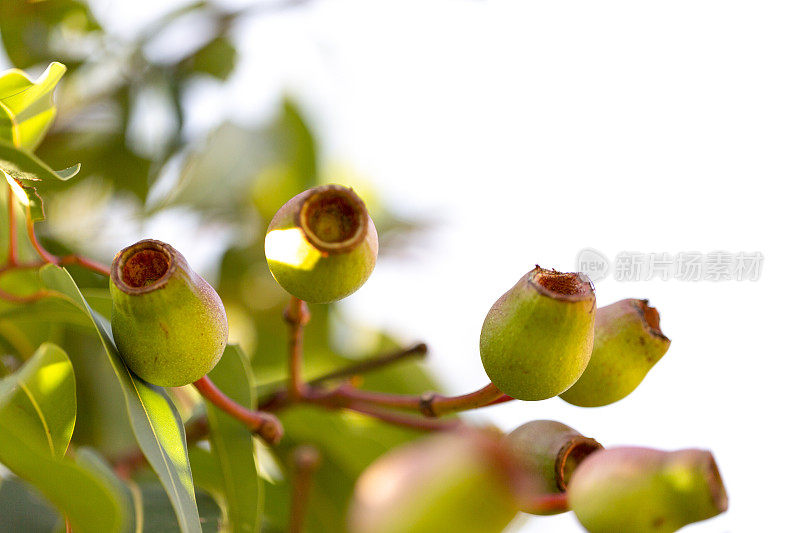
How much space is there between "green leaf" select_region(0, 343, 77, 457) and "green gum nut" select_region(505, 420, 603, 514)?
51 centimetres

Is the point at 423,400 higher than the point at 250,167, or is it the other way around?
the point at 423,400

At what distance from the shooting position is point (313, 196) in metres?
0.78

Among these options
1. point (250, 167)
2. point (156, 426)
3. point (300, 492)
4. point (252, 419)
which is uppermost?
point (156, 426)

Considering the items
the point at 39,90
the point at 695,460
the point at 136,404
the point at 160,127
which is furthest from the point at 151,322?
the point at 160,127

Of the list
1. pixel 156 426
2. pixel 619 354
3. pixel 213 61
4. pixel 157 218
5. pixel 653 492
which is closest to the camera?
pixel 653 492

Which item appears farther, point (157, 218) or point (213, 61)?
point (213, 61)

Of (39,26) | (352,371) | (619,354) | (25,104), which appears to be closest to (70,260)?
(25,104)

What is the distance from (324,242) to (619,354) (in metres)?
0.39

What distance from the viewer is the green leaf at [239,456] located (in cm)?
99

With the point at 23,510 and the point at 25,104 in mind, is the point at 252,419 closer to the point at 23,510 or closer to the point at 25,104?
the point at 23,510

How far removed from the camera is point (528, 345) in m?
0.74

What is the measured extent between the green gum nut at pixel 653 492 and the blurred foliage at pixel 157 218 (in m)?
0.46

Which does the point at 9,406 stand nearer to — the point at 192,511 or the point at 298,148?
the point at 192,511

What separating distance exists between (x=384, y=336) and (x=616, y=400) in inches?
44.1
